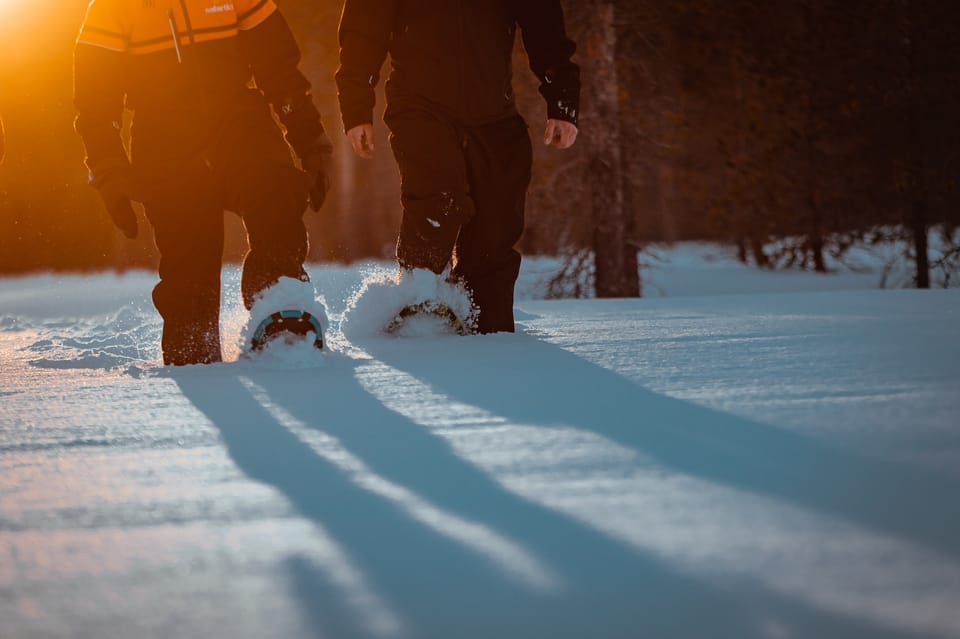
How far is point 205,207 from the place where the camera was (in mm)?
3080

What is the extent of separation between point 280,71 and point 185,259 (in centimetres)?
74

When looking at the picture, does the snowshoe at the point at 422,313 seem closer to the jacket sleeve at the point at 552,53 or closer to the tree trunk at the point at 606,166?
the jacket sleeve at the point at 552,53

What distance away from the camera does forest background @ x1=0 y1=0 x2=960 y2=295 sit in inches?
301

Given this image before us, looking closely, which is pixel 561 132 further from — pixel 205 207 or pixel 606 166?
pixel 606 166

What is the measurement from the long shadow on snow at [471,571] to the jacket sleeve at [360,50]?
2.07 metres

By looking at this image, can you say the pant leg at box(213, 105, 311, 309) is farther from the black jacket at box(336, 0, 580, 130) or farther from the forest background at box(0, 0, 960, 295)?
the forest background at box(0, 0, 960, 295)

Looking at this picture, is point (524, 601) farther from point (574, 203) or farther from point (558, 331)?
point (574, 203)

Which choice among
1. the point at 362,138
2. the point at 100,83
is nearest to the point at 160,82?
the point at 100,83

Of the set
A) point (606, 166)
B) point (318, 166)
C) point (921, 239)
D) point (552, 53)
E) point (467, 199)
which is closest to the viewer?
point (318, 166)

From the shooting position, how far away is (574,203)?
25.8 feet

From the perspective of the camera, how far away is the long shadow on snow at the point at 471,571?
831mm

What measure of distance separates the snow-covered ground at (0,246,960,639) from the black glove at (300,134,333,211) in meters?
0.93

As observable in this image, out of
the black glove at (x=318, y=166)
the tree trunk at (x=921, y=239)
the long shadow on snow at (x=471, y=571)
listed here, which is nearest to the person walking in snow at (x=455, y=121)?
the black glove at (x=318, y=166)

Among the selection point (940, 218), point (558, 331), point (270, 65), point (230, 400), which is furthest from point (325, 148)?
point (940, 218)
